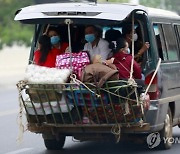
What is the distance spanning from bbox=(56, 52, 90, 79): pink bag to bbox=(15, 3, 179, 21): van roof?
21.2 inches

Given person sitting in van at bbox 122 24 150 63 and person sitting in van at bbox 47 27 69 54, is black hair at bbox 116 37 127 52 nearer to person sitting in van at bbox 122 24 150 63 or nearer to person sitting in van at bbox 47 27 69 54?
person sitting in van at bbox 122 24 150 63

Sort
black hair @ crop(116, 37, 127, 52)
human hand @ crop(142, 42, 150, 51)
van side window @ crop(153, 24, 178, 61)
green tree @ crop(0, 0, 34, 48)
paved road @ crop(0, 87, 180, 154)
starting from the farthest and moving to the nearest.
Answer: green tree @ crop(0, 0, 34, 48), paved road @ crop(0, 87, 180, 154), van side window @ crop(153, 24, 178, 61), human hand @ crop(142, 42, 150, 51), black hair @ crop(116, 37, 127, 52)

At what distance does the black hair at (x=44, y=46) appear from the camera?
10.0 metres

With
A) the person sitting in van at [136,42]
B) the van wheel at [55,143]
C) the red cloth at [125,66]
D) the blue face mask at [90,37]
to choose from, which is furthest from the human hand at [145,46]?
the van wheel at [55,143]

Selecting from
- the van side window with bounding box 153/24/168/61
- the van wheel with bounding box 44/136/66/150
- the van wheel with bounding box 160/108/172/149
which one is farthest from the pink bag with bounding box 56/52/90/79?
the van wheel with bounding box 160/108/172/149

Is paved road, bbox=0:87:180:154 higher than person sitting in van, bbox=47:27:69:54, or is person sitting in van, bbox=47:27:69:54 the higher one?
person sitting in van, bbox=47:27:69:54

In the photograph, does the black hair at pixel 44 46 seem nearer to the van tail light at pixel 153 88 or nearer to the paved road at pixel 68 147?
the van tail light at pixel 153 88

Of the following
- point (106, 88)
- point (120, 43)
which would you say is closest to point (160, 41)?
point (120, 43)

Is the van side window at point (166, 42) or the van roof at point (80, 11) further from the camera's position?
the van side window at point (166, 42)

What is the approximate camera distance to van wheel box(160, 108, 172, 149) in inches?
410

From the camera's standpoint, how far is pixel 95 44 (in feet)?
32.5

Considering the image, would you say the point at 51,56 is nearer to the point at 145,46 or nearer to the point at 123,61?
the point at 123,61

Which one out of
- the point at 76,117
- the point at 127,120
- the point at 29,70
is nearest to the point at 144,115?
the point at 127,120

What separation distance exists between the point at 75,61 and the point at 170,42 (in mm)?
2086
